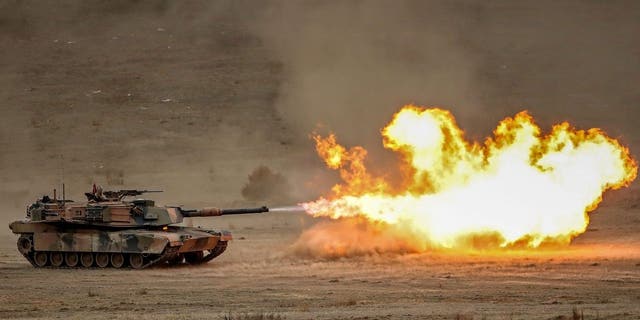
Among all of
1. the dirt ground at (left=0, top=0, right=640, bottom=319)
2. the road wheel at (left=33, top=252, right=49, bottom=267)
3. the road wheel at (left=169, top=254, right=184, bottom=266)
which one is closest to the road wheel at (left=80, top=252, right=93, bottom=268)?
the dirt ground at (left=0, top=0, right=640, bottom=319)

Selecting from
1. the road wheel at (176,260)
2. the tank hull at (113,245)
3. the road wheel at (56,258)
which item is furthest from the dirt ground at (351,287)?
the road wheel at (176,260)

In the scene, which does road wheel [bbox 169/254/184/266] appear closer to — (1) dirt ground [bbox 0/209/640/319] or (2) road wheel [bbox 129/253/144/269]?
(1) dirt ground [bbox 0/209/640/319]

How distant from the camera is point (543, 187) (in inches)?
1294

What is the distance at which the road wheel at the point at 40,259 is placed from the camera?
32.8 meters

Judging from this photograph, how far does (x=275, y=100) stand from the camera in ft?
204

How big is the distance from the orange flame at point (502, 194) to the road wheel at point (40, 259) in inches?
259

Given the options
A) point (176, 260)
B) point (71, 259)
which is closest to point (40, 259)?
point (71, 259)

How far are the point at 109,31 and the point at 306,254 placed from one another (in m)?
42.6

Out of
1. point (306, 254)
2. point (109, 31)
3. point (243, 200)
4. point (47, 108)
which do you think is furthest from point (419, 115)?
point (109, 31)

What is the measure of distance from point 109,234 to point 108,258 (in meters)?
0.68

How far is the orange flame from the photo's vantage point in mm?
32594

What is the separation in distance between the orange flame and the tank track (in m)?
3.21

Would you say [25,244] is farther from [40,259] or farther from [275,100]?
[275,100]

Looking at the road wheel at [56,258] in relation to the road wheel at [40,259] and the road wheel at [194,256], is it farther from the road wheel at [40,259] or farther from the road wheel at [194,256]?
the road wheel at [194,256]
